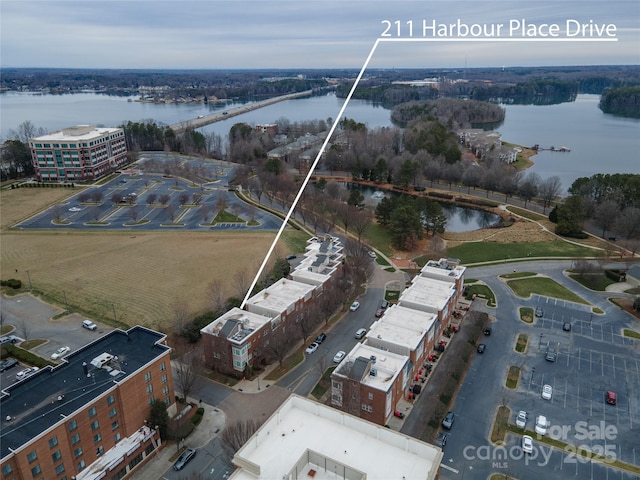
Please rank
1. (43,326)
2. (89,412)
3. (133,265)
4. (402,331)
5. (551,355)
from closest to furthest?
(89,412) < (402,331) < (551,355) < (43,326) < (133,265)

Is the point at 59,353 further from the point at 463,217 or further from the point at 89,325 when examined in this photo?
the point at 463,217

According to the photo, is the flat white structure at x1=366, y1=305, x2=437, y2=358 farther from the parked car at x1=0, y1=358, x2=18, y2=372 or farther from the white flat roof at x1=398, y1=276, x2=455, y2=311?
the parked car at x1=0, y1=358, x2=18, y2=372

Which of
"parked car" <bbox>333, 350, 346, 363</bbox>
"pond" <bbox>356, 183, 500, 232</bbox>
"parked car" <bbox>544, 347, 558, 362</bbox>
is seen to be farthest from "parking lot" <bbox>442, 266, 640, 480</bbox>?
"pond" <bbox>356, 183, 500, 232</bbox>

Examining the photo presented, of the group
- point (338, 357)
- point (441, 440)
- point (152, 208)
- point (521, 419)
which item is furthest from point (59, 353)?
point (152, 208)

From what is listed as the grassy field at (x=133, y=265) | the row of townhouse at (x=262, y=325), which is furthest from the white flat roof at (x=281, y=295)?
the grassy field at (x=133, y=265)

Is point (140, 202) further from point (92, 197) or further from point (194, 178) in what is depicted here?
point (194, 178)

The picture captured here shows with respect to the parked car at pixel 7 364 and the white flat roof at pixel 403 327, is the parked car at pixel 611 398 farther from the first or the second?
the parked car at pixel 7 364
